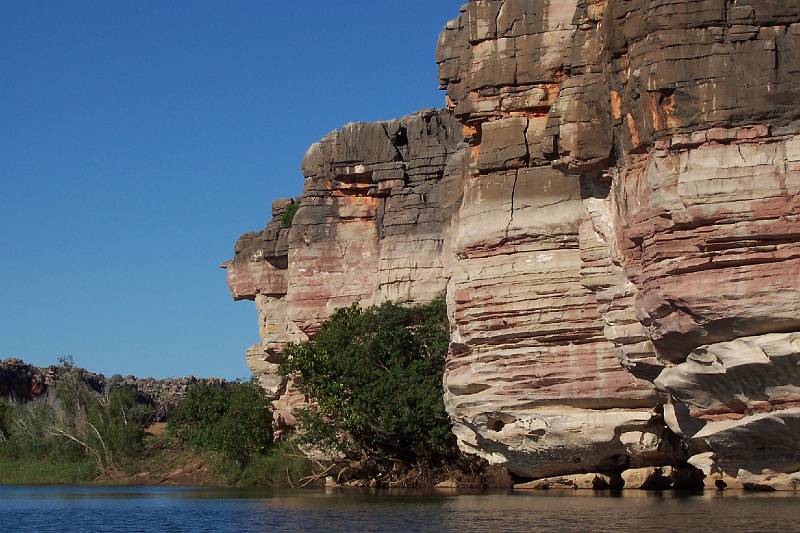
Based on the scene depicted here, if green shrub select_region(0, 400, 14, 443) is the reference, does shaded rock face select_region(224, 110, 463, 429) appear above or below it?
above

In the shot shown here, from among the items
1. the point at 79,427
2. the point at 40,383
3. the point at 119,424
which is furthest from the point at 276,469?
the point at 40,383

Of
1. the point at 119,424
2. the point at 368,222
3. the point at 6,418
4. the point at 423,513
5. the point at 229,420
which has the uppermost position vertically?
the point at 368,222

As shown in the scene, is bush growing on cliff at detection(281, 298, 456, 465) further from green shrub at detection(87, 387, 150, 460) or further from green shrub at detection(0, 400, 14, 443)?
green shrub at detection(0, 400, 14, 443)

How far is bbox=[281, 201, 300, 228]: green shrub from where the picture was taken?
59.2m

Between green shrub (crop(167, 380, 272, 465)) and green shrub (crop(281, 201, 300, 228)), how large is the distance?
628 centimetres

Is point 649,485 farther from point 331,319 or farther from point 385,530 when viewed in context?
point 331,319

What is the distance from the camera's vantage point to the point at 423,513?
31938 mm

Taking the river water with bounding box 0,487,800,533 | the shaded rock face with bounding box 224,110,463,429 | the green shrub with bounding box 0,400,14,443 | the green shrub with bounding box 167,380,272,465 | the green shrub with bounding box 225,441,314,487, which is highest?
the shaded rock face with bounding box 224,110,463,429

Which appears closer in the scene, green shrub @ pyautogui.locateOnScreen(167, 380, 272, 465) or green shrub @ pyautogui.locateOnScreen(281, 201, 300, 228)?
green shrub @ pyautogui.locateOnScreen(167, 380, 272, 465)

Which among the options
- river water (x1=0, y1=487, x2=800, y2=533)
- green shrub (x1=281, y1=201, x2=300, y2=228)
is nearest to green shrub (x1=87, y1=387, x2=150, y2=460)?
green shrub (x1=281, y1=201, x2=300, y2=228)

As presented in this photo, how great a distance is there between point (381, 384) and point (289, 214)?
16110 millimetres

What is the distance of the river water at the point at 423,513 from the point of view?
26266 mm

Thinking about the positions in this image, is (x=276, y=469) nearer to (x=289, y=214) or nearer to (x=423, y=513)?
(x=289, y=214)

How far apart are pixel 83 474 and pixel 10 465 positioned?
9635 mm
